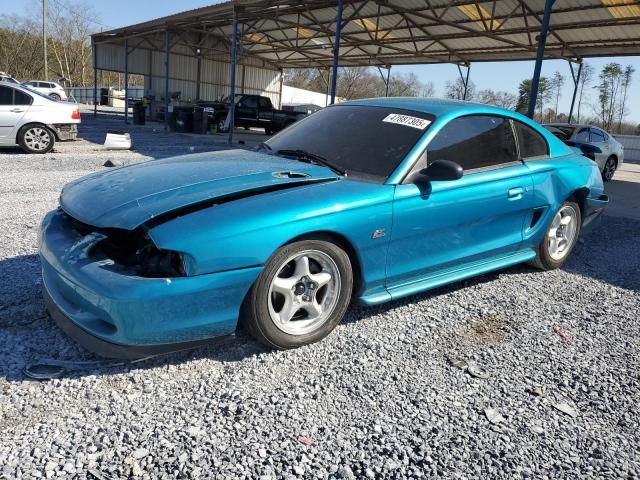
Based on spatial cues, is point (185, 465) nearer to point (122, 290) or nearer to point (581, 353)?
point (122, 290)

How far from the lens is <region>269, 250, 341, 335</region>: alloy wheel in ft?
8.91

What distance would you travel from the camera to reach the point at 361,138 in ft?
11.6

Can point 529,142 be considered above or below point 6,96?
below

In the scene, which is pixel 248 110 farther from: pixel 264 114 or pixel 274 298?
pixel 274 298

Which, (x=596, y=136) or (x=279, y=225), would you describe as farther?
(x=596, y=136)

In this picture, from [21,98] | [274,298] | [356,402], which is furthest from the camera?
[21,98]

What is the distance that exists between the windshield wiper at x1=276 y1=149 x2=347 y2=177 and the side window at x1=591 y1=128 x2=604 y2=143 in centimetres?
1059

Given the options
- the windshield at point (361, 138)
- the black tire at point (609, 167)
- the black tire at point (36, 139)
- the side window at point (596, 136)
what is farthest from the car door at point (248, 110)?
the windshield at point (361, 138)

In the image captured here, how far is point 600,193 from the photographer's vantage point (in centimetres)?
493

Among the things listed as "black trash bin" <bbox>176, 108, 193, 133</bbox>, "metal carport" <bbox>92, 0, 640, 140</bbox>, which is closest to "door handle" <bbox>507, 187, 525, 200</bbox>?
"metal carport" <bbox>92, 0, 640, 140</bbox>

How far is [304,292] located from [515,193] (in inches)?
76.7

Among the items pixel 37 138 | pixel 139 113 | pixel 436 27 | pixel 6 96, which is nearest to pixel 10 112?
pixel 6 96

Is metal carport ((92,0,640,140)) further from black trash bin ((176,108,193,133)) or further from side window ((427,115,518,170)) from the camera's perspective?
side window ((427,115,518,170))

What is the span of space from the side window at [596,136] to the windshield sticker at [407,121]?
1010cm
